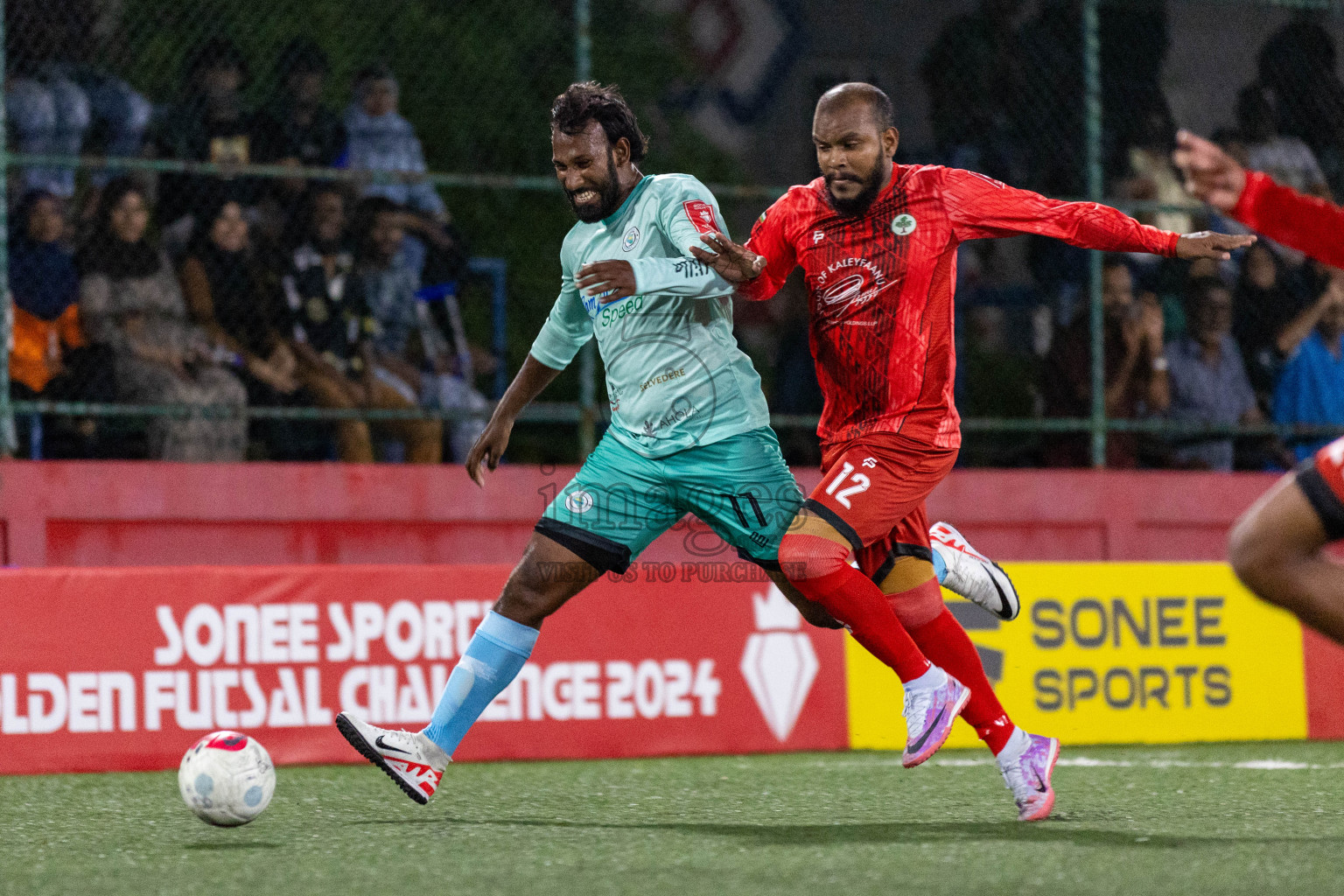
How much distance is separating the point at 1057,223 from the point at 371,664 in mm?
3681

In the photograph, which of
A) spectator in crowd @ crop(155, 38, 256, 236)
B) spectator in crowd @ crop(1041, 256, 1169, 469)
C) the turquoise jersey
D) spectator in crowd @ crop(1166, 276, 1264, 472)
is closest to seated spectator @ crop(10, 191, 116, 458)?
spectator in crowd @ crop(155, 38, 256, 236)

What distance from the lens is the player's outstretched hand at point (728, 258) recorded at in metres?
5.02

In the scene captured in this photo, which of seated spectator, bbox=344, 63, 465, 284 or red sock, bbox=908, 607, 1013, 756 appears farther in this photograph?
seated spectator, bbox=344, 63, 465, 284

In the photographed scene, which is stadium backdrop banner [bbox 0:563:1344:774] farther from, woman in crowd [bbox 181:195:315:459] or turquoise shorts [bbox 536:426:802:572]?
turquoise shorts [bbox 536:426:802:572]

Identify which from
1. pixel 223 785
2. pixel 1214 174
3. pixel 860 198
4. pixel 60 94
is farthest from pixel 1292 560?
pixel 60 94

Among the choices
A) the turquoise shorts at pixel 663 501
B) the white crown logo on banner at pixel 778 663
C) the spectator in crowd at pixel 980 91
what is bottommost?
the white crown logo on banner at pixel 778 663

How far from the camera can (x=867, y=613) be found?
5.04 meters

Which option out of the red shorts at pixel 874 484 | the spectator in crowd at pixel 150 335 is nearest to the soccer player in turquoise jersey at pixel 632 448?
the red shorts at pixel 874 484

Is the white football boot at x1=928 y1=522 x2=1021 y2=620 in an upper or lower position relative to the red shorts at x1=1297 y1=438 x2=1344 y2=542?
lower

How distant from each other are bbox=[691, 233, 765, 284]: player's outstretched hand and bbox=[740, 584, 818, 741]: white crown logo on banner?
9.88 feet

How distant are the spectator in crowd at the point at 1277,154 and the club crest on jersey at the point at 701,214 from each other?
655cm

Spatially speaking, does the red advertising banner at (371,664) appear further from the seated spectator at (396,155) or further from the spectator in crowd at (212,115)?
the spectator in crowd at (212,115)

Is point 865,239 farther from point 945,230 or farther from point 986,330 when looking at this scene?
point 986,330

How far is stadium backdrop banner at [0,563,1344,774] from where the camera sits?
718 centimetres
